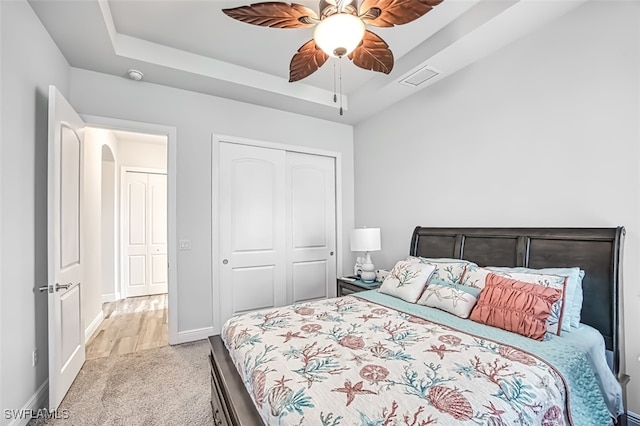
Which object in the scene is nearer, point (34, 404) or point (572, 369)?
point (572, 369)

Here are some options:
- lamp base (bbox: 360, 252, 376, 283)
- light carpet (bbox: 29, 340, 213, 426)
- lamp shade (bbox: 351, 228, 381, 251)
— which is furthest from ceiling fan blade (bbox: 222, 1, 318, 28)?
light carpet (bbox: 29, 340, 213, 426)

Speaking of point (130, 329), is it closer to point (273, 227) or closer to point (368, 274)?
point (273, 227)

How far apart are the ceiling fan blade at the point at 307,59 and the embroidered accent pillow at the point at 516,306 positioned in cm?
192

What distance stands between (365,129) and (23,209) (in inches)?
142

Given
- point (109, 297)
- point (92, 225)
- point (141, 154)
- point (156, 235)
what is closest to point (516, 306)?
point (92, 225)

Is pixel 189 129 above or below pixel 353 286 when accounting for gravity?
above

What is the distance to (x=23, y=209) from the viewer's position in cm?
196

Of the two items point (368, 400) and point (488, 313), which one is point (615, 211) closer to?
point (488, 313)

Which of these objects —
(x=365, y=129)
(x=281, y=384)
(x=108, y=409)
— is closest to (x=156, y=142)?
(x=365, y=129)

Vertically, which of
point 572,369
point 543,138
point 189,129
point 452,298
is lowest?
point 572,369

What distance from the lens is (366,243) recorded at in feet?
11.1

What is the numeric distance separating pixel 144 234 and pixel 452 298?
5.41 m

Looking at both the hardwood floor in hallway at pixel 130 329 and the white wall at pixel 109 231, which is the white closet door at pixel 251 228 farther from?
A: the white wall at pixel 109 231

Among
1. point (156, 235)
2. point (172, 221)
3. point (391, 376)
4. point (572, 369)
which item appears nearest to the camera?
point (391, 376)
